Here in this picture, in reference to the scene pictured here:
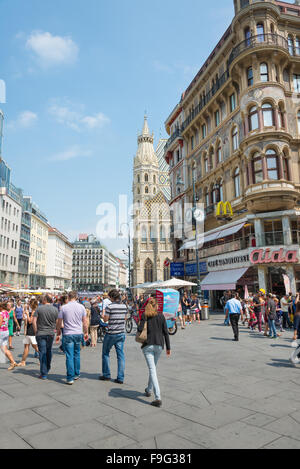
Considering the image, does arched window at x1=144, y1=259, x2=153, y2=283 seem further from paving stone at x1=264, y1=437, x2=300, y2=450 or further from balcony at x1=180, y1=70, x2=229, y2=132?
paving stone at x1=264, y1=437, x2=300, y2=450

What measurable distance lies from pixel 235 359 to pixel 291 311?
8.44m

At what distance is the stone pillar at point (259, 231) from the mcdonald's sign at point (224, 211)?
9.86 feet

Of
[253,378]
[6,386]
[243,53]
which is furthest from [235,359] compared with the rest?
[243,53]

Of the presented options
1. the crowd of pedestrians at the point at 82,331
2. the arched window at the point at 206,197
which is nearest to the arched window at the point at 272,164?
the arched window at the point at 206,197

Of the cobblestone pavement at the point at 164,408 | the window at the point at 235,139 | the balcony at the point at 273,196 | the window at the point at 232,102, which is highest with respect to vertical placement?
the window at the point at 232,102

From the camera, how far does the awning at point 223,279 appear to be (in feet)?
75.8

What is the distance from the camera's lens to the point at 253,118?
22.9m

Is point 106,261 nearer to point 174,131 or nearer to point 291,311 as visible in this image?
point 174,131

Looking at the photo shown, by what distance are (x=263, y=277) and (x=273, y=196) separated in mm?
5529

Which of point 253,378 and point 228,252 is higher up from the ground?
point 228,252

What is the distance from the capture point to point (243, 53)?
75.3 ft

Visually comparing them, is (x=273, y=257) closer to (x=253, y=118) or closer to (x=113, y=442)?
(x=253, y=118)

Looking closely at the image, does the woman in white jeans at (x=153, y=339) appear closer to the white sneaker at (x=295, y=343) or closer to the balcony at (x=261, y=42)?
the white sneaker at (x=295, y=343)

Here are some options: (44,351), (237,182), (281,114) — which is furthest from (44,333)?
(281,114)
